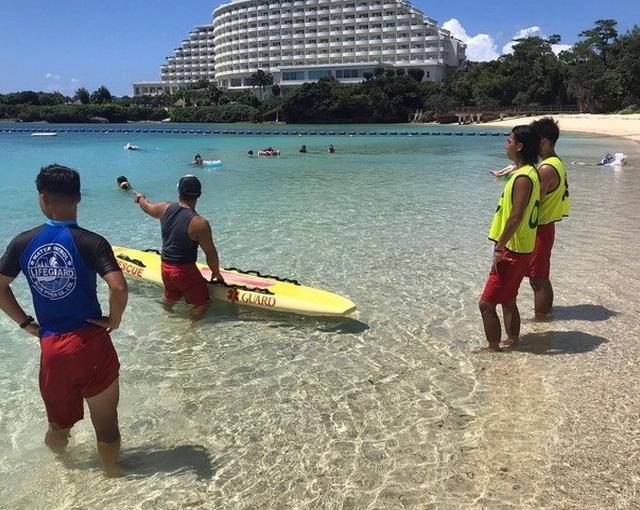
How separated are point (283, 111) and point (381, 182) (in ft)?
305

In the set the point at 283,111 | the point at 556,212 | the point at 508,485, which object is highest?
the point at 283,111

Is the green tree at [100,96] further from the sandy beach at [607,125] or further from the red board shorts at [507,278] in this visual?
the red board shorts at [507,278]

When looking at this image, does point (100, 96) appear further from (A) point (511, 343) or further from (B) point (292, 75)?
(A) point (511, 343)

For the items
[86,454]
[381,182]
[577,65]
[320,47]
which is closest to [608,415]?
[86,454]

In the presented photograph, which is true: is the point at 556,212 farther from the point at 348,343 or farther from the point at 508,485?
the point at 508,485

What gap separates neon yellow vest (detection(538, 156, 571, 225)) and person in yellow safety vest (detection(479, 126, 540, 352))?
0.81 meters

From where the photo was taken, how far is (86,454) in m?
3.99

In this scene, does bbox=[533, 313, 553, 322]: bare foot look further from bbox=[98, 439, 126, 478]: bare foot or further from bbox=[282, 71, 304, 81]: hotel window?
bbox=[282, 71, 304, 81]: hotel window

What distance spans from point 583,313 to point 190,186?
15.3 feet

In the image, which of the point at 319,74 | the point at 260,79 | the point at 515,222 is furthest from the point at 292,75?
the point at 515,222

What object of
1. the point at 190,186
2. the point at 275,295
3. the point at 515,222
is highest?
the point at 190,186

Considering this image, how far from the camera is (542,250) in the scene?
591 centimetres

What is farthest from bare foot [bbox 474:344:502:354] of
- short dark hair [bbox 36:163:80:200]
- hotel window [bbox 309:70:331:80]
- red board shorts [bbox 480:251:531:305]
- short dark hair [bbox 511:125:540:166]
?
hotel window [bbox 309:70:331:80]

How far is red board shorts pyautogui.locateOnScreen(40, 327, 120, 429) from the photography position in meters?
3.20
